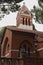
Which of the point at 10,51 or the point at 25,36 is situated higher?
the point at 25,36

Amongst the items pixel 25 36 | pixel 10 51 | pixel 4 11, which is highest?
pixel 4 11

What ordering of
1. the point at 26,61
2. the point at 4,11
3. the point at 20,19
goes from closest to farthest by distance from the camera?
the point at 4,11 → the point at 26,61 → the point at 20,19

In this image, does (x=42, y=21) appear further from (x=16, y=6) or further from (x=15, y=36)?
(x=15, y=36)

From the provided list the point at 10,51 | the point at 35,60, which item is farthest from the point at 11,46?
the point at 35,60

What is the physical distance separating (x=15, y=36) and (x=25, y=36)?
4.93 ft

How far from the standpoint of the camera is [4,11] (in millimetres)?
17609

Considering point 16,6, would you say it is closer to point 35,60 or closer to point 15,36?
point 35,60

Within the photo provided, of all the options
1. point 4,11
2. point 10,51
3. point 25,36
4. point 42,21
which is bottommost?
point 10,51

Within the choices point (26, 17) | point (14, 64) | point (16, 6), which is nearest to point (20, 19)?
point (26, 17)

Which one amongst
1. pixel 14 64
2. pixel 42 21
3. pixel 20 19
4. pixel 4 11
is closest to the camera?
Answer: pixel 4 11

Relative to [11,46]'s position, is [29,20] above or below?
above

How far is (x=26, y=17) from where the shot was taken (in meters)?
44.2

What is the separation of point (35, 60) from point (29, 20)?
51.7 feet

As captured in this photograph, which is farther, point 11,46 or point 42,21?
point 11,46
